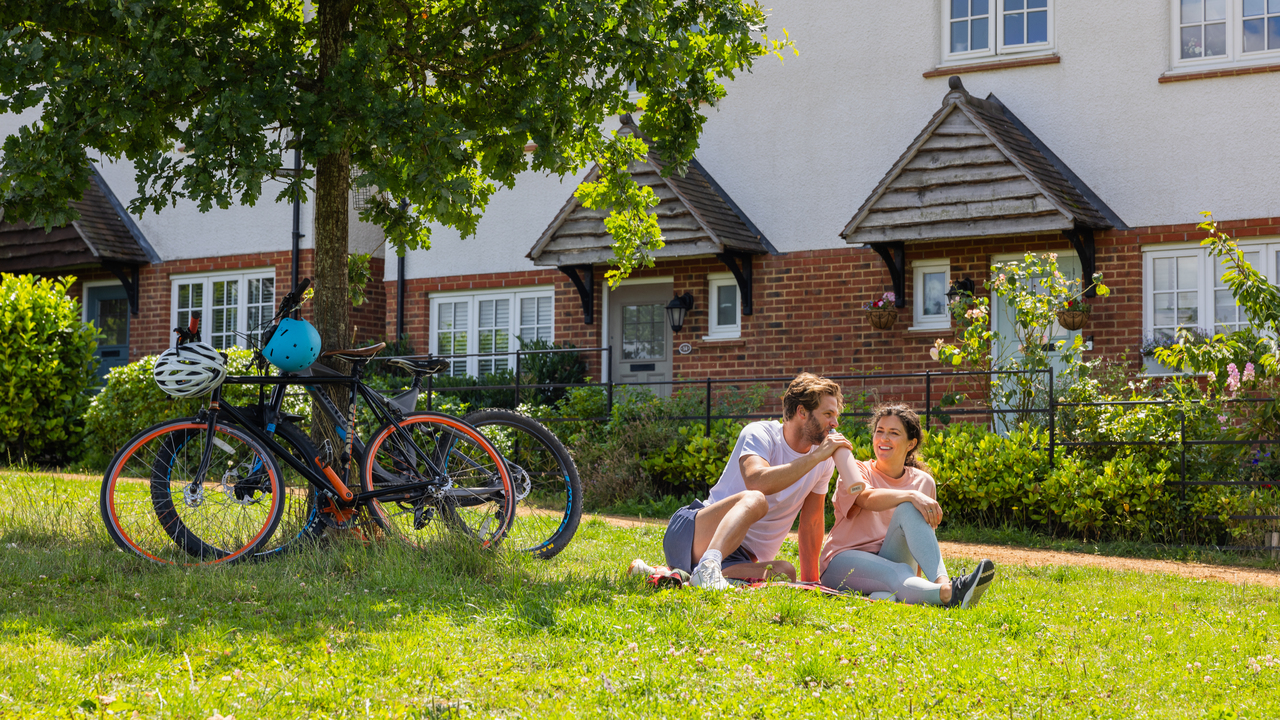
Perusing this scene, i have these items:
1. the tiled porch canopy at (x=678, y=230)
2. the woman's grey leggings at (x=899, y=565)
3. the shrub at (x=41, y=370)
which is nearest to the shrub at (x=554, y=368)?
the tiled porch canopy at (x=678, y=230)

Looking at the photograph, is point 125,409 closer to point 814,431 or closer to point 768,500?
point 768,500

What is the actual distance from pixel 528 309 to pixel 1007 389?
6740mm

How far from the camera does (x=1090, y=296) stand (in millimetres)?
11578

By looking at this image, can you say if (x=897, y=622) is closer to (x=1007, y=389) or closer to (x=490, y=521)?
(x=490, y=521)

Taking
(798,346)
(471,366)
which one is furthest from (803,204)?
(471,366)

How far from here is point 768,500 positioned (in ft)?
18.5

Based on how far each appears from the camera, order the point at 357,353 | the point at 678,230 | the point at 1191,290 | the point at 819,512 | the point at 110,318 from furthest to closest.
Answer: the point at 110,318
the point at 678,230
the point at 1191,290
the point at 357,353
the point at 819,512

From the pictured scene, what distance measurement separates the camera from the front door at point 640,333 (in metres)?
14.1

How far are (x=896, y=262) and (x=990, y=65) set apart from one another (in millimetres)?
2343

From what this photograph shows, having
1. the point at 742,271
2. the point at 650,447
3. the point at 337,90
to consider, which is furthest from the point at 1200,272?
the point at 337,90

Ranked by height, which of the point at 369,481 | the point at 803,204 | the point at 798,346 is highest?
the point at 803,204

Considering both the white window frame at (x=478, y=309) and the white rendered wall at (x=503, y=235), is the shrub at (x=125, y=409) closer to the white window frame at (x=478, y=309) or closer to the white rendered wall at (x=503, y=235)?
the white window frame at (x=478, y=309)

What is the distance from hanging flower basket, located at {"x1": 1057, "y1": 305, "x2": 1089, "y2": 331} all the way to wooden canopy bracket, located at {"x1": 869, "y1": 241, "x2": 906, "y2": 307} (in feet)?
5.40

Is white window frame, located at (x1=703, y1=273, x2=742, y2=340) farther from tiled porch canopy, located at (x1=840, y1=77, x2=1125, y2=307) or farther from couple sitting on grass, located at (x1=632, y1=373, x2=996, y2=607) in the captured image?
couple sitting on grass, located at (x1=632, y1=373, x2=996, y2=607)
